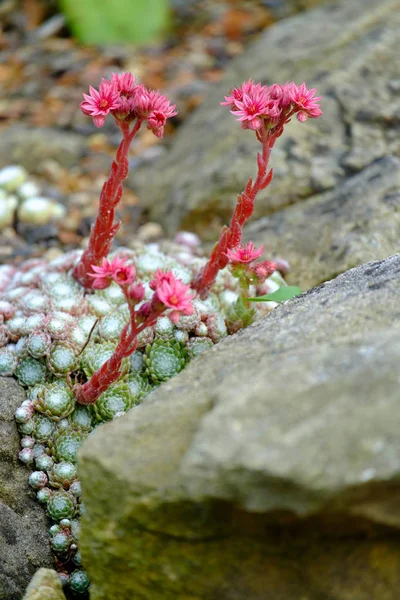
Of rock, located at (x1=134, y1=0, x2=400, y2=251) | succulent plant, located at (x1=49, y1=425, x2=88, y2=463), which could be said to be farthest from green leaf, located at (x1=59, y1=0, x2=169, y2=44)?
succulent plant, located at (x1=49, y1=425, x2=88, y2=463)

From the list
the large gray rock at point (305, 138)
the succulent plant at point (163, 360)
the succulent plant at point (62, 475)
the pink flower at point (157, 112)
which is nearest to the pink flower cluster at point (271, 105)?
the pink flower at point (157, 112)

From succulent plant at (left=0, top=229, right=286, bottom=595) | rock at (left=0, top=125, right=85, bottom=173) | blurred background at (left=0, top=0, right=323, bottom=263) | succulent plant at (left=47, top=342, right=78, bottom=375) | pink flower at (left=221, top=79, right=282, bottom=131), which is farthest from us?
rock at (left=0, top=125, right=85, bottom=173)

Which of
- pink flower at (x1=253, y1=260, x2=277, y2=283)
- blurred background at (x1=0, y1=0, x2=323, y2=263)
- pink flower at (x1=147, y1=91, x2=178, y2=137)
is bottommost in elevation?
blurred background at (x1=0, y1=0, x2=323, y2=263)

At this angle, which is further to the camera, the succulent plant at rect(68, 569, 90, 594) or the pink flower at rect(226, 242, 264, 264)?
the pink flower at rect(226, 242, 264, 264)

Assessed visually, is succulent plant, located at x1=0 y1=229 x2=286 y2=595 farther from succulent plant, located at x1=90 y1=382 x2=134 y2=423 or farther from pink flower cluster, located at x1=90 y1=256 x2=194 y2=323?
pink flower cluster, located at x1=90 y1=256 x2=194 y2=323

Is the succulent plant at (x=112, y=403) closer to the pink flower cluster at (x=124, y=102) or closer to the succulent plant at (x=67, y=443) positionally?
the succulent plant at (x=67, y=443)

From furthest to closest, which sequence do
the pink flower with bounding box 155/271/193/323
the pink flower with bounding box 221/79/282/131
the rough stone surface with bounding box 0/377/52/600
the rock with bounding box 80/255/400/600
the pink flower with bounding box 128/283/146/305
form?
the pink flower with bounding box 221/79/282/131
the rough stone surface with bounding box 0/377/52/600
the pink flower with bounding box 128/283/146/305
the pink flower with bounding box 155/271/193/323
the rock with bounding box 80/255/400/600
